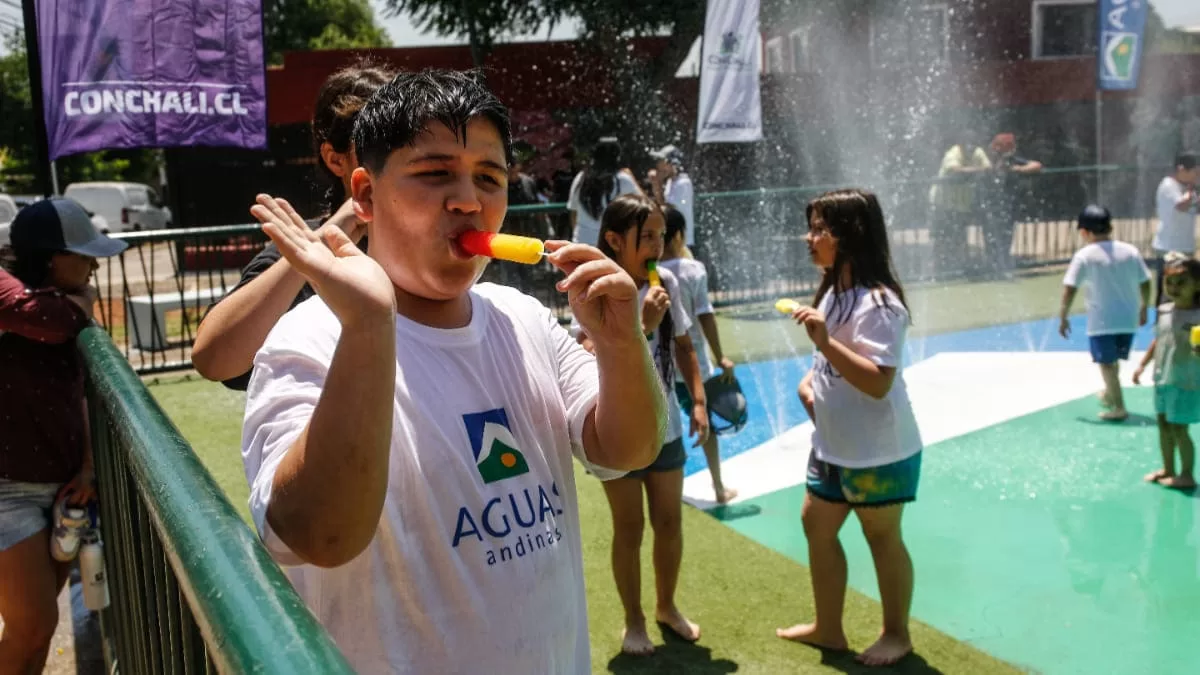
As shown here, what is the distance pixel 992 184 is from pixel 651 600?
41.4 feet

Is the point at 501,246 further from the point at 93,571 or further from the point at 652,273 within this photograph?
the point at 652,273

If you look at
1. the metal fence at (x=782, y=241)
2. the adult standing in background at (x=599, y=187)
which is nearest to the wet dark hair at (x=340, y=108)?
the metal fence at (x=782, y=241)

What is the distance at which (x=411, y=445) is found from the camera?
1.61 metres

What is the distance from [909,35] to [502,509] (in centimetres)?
2551

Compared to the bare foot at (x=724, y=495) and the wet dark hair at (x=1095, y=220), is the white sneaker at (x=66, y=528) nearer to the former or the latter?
the bare foot at (x=724, y=495)

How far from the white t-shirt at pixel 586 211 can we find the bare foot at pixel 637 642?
585 cm

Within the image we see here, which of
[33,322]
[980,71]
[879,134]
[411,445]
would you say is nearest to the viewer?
[411,445]

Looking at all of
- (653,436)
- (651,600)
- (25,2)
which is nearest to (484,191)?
(653,436)

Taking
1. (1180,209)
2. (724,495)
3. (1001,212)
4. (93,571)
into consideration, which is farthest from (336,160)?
(1001,212)

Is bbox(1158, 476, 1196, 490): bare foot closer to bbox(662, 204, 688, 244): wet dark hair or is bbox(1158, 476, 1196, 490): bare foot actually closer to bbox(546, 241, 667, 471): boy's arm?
bbox(662, 204, 688, 244): wet dark hair

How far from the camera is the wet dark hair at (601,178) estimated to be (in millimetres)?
9734

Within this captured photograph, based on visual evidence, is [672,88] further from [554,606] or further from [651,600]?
[554,606]

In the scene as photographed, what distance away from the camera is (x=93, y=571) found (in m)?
3.63

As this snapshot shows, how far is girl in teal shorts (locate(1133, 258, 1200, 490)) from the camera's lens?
243 inches
